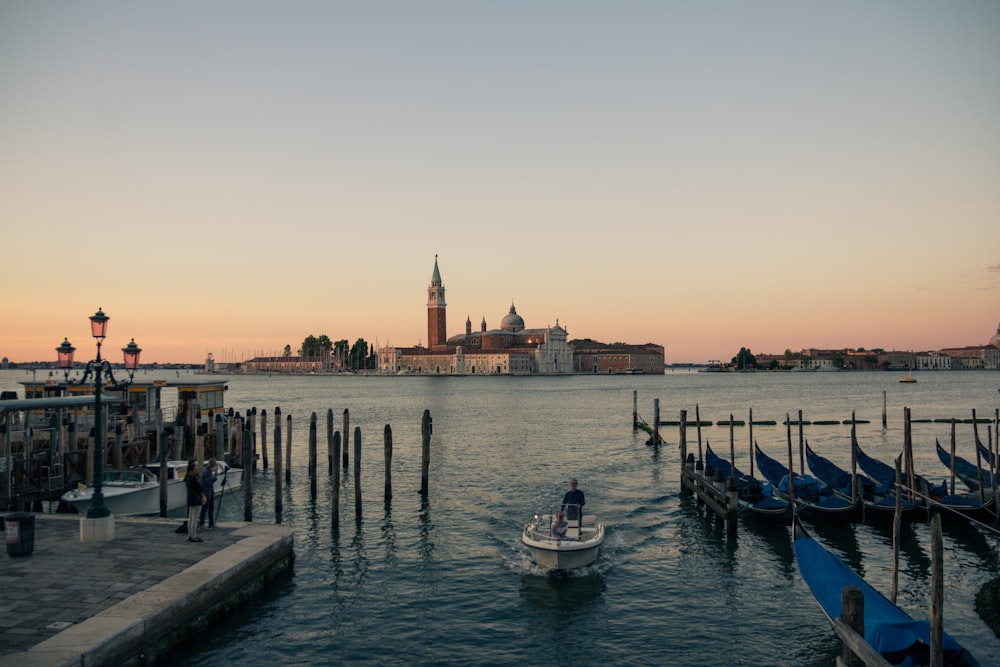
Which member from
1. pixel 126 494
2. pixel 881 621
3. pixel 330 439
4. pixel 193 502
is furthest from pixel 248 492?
pixel 881 621

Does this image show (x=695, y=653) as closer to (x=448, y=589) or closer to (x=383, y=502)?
(x=448, y=589)

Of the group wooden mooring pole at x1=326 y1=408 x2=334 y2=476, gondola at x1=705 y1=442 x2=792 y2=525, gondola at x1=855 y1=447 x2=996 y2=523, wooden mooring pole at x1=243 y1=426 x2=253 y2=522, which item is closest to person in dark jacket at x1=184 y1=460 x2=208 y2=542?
wooden mooring pole at x1=243 y1=426 x2=253 y2=522

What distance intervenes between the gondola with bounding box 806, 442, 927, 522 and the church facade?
15253cm

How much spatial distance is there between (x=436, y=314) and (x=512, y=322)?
2107 cm

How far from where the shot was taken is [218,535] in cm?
1319

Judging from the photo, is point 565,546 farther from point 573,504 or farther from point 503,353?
point 503,353

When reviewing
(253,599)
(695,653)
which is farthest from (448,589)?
(695,653)

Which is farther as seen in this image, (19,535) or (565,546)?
(565,546)

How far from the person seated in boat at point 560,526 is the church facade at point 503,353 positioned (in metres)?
160

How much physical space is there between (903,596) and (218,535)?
12.1 metres

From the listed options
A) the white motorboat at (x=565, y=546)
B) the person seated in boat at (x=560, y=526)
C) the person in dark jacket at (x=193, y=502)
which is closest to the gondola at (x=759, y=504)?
the white motorboat at (x=565, y=546)

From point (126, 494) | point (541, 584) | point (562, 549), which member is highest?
point (126, 494)

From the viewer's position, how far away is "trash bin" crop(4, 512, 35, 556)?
11.3 meters

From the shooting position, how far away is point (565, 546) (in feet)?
45.4
